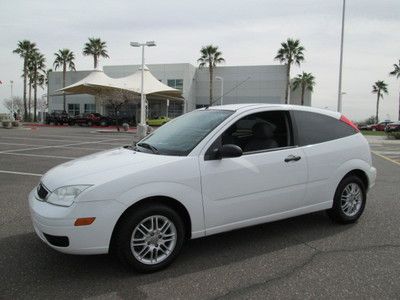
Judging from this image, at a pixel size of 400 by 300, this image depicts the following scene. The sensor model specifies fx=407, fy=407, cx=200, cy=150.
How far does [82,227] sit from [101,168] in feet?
2.05

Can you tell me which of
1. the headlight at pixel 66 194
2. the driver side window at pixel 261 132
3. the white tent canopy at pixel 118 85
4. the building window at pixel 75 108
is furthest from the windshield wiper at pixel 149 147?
the building window at pixel 75 108

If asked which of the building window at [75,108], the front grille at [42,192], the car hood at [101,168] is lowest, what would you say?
the front grille at [42,192]

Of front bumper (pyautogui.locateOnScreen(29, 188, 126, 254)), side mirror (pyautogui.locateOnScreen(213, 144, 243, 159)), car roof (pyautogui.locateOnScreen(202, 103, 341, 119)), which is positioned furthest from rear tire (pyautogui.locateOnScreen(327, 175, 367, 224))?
front bumper (pyautogui.locateOnScreen(29, 188, 126, 254))

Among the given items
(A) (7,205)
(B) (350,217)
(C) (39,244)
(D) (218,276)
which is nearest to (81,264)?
(C) (39,244)

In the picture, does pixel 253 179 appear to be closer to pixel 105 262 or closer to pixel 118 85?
pixel 105 262

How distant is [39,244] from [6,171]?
6.37 m

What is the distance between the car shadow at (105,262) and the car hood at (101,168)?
850mm

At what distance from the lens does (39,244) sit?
477 centimetres

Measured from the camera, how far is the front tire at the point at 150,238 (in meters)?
3.80

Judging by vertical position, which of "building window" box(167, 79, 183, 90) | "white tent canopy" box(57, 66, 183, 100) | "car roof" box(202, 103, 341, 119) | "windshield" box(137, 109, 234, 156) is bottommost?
"windshield" box(137, 109, 234, 156)

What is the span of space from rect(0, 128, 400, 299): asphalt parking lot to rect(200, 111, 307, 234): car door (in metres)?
0.41

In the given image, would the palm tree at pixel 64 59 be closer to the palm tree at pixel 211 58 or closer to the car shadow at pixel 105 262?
the palm tree at pixel 211 58

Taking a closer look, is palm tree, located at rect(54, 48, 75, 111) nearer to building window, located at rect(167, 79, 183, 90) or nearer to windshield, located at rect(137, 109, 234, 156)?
building window, located at rect(167, 79, 183, 90)

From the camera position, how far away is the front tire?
3803 mm
